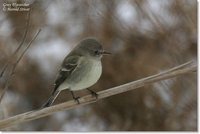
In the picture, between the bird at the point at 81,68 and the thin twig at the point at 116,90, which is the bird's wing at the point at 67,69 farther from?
the thin twig at the point at 116,90

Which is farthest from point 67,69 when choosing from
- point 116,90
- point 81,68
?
point 116,90

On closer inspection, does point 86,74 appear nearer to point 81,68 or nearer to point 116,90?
point 81,68

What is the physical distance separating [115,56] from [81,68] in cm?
Answer: 48

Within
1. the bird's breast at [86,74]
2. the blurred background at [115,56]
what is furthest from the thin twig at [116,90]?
the blurred background at [115,56]

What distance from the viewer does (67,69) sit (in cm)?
281

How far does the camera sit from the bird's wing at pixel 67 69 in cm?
280

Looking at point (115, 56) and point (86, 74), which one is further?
point (115, 56)

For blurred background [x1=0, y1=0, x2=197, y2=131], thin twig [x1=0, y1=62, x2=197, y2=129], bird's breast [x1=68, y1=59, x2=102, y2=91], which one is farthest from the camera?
blurred background [x1=0, y1=0, x2=197, y2=131]

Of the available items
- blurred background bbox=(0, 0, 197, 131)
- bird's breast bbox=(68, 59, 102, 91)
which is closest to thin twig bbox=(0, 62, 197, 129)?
bird's breast bbox=(68, 59, 102, 91)

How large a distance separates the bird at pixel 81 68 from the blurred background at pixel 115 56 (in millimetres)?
265

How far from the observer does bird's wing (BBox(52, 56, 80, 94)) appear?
110 inches

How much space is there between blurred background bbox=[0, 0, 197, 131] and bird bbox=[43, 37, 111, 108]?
265 mm

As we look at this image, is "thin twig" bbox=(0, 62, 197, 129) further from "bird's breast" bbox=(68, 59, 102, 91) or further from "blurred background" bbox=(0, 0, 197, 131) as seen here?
"blurred background" bbox=(0, 0, 197, 131)

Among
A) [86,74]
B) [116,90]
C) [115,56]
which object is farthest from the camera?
[115,56]
